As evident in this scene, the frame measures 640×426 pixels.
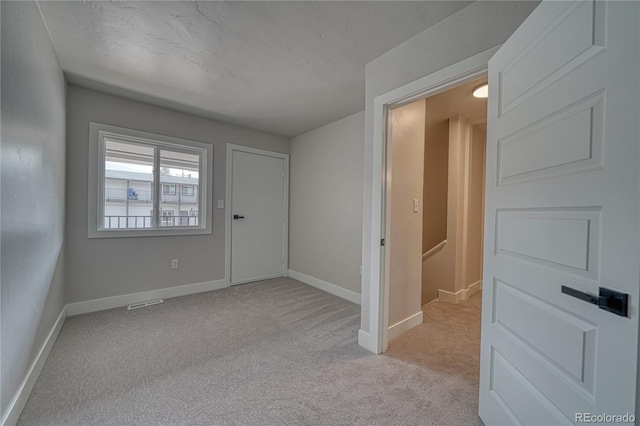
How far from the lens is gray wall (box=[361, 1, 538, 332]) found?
53.3 inches

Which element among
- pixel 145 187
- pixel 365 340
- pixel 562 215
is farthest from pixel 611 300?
pixel 145 187

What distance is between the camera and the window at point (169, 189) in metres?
3.20

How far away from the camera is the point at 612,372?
731 millimetres

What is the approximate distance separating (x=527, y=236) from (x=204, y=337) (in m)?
2.47

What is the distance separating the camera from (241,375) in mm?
1712

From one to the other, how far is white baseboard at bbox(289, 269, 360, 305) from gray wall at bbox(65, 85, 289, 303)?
1.18 metres

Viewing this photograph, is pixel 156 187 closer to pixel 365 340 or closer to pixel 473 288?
pixel 365 340

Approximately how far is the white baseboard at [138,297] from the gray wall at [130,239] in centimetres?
5

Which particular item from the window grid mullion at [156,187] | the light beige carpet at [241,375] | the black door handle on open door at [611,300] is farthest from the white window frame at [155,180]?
the black door handle on open door at [611,300]

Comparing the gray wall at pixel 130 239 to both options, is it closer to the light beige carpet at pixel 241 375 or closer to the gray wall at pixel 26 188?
the light beige carpet at pixel 241 375

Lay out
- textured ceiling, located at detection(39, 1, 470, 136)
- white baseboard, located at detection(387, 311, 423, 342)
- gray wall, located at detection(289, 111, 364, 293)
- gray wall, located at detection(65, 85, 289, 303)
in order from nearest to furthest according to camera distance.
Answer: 1. textured ceiling, located at detection(39, 1, 470, 136)
2. white baseboard, located at detection(387, 311, 423, 342)
3. gray wall, located at detection(65, 85, 289, 303)
4. gray wall, located at detection(289, 111, 364, 293)

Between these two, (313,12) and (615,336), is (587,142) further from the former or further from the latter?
(313,12)

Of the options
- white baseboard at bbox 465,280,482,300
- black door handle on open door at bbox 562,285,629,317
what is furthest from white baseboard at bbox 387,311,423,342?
black door handle on open door at bbox 562,285,629,317

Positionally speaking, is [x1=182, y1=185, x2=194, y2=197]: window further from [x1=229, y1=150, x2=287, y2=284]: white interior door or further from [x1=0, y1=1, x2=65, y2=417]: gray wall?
[x1=0, y1=1, x2=65, y2=417]: gray wall
